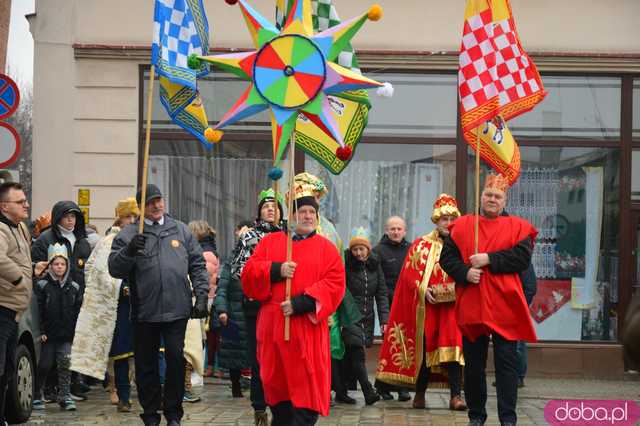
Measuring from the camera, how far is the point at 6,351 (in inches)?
383

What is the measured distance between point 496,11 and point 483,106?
89 cm

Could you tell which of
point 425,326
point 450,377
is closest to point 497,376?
point 450,377

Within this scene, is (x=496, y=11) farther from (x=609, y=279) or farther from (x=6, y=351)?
(x=609, y=279)

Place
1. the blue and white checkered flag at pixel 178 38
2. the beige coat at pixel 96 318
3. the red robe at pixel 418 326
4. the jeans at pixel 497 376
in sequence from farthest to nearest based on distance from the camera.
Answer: the red robe at pixel 418 326
the beige coat at pixel 96 318
the blue and white checkered flag at pixel 178 38
the jeans at pixel 497 376

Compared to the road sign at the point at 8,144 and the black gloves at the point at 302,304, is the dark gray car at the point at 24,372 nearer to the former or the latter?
the road sign at the point at 8,144

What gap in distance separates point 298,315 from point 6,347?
2.42 meters

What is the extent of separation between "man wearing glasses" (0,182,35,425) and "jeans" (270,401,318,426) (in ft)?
6.93

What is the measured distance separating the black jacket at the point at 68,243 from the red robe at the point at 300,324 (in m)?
3.64

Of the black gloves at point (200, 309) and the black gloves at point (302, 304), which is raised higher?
the black gloves at point (302, 304)

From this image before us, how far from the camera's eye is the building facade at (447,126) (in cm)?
1625

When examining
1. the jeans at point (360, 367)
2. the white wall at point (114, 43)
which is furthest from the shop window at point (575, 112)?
the jeans at point (360, 367)

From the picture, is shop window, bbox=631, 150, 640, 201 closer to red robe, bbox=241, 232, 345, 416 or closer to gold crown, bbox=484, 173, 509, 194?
gold crown, bbox=484, 173, 509, 194

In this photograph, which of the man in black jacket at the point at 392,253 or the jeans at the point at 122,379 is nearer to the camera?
the jeans at the point at 122,379

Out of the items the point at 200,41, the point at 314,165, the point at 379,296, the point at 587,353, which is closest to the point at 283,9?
the point at 200,41
